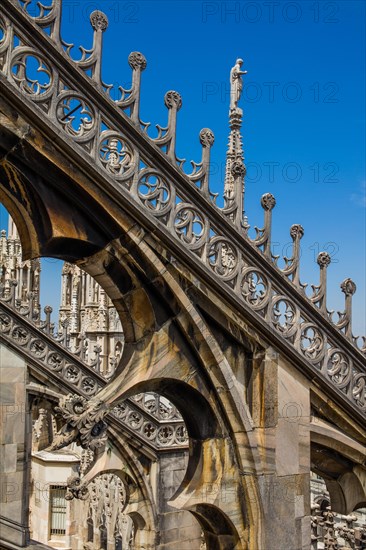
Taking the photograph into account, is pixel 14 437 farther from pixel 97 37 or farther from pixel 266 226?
pixel 97 37

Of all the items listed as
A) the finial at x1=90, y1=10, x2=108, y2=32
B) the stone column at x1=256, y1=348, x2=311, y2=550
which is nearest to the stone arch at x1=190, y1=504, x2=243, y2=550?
the stone column at x1=256, y1=348, x2=311, y2=550

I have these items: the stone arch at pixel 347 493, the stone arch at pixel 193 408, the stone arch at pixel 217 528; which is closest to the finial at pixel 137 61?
the stone arch at pixel 193 408

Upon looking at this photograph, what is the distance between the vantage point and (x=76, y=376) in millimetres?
11539

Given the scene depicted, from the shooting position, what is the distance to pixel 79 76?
14.9 ft

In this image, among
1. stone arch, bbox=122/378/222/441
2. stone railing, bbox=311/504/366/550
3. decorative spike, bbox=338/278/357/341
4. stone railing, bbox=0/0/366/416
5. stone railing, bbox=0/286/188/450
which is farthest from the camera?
stone railing, bbox=0/286/188/450

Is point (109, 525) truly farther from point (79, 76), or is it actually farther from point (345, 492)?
point (79, 76)

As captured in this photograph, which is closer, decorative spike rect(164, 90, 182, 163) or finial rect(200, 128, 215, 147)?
decorative spike rect(164, 90, 182, 163)

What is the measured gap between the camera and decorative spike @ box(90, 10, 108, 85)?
468 centimetres

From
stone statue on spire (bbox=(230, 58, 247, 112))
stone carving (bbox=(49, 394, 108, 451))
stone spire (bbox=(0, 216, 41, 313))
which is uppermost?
stone spire (bbox=(0, 216, 41, 313))

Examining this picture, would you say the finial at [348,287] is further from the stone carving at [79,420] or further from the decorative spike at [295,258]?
the stone carving at [79,420]

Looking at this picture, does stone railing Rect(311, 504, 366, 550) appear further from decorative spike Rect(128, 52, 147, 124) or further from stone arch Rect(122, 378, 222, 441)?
decorative spike Rect(128, 52, 147, 124)

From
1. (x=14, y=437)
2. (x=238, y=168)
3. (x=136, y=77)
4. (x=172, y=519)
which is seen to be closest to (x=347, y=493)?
(x=238, y=168)

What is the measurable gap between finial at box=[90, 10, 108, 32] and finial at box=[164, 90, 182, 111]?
665 mm

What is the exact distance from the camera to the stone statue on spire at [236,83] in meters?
11.6
